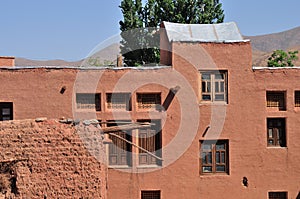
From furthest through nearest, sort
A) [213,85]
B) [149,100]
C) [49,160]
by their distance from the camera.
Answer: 1. [149,100]
2. [213,85]
3. [49,160]

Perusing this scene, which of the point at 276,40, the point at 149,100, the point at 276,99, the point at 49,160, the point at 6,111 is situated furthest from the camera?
the point at 276,40

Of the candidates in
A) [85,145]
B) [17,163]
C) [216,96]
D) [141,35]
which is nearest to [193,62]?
[216,96]

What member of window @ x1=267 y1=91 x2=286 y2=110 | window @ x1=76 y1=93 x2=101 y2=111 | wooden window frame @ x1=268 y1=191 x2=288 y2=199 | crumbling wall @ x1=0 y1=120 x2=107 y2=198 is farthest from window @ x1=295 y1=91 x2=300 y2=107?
crumbling wall @ x1=0 y1=120 x2=107 y2=198

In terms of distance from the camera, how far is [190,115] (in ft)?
64.3

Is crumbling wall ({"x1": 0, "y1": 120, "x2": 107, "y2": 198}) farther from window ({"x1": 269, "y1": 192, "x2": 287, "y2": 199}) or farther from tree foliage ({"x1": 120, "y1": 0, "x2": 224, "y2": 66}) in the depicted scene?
tree foliage ({"x1": 120, "y1": 0, "x2": 224, "y2": 66})

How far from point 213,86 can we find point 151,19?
1444 cm

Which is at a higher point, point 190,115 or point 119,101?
point 119,101

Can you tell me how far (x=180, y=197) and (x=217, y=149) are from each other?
227 centimetres

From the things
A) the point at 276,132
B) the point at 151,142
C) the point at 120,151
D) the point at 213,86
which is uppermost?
the point at 213,86

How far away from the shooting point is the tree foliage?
3192 centimetres

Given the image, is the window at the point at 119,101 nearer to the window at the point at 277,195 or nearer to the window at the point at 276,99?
the window at the point at 276,99

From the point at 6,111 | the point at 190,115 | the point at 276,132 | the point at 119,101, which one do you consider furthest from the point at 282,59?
the point at 6,111

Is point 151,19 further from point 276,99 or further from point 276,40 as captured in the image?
point 276,40

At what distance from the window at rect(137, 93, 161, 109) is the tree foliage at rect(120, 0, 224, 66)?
459 inches
